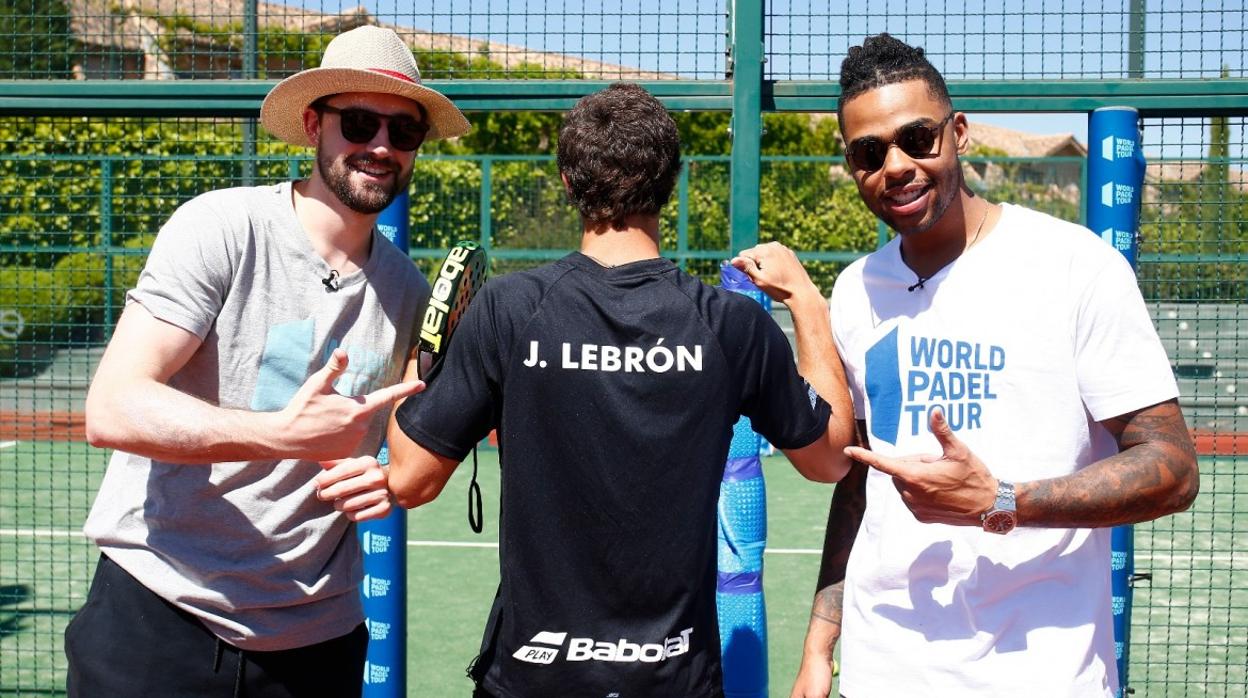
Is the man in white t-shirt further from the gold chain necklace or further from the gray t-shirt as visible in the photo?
the gray t-shirt

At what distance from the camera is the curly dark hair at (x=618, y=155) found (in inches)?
94.7

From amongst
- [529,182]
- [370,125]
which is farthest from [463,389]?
[529,182]

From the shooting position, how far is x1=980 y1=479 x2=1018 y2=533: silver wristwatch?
2238mm

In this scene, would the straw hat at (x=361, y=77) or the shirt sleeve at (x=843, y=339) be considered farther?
the straw hat at (x=361, y=77)

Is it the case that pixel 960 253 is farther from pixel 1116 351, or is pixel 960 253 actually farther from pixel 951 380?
pixel 1116 351

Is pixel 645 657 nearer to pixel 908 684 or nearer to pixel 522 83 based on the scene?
pixel 908 684

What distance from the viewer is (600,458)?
2.31 m

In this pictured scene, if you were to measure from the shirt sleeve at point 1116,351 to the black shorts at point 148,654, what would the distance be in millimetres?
2011

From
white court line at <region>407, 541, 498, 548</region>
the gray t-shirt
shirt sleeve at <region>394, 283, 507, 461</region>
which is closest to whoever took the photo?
shirt sleeve at <region>394, 283, 507, 461</region>

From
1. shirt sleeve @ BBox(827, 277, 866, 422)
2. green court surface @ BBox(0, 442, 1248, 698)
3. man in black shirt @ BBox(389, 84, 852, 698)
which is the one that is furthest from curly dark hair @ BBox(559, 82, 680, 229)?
green court surface @ BBox(0, 442, 1248, 698)

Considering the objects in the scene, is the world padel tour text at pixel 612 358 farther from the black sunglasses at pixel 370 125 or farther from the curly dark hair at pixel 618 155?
the black sunglasses at pixel 370 125

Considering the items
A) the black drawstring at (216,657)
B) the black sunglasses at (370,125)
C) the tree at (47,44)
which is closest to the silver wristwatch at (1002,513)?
the black sunglasses at (370,125)

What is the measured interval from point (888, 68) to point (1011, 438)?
874mm

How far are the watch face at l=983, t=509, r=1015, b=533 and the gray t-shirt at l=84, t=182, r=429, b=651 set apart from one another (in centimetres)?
152
